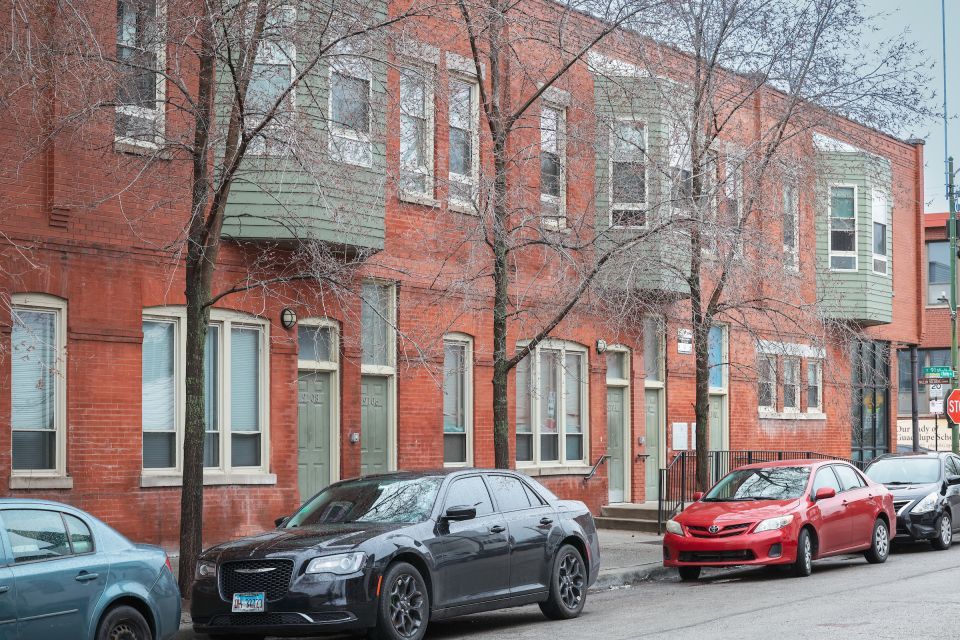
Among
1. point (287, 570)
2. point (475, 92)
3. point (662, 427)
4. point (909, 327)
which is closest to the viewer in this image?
point (287, 570)

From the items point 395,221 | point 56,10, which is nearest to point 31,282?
point 56,10

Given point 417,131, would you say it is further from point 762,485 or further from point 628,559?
point 628,559

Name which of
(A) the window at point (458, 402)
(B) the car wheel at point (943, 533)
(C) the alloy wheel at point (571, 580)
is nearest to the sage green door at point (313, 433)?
(A) the window at point (458, 402)

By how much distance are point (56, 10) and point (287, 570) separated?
6476mm

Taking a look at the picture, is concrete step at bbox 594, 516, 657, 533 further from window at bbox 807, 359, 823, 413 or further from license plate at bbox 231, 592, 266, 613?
license plate at bbox 231, 592, 266, 613

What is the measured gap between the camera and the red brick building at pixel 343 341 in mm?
15484

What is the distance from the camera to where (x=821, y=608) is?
12.9 m

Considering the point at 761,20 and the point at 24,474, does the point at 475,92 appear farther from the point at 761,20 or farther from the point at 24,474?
the point at 24,474

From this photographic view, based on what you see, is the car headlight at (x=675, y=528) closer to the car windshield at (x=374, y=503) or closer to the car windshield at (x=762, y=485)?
the car windshield at (x=762, y=485)

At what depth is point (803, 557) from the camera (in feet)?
53.7

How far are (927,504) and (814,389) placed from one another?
1149cm

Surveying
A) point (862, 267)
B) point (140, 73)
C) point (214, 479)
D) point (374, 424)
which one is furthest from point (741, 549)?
point (862, 267)

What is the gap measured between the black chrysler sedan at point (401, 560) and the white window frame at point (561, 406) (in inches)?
349

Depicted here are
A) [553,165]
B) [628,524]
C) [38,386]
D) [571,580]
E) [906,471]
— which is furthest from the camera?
[628,524]
